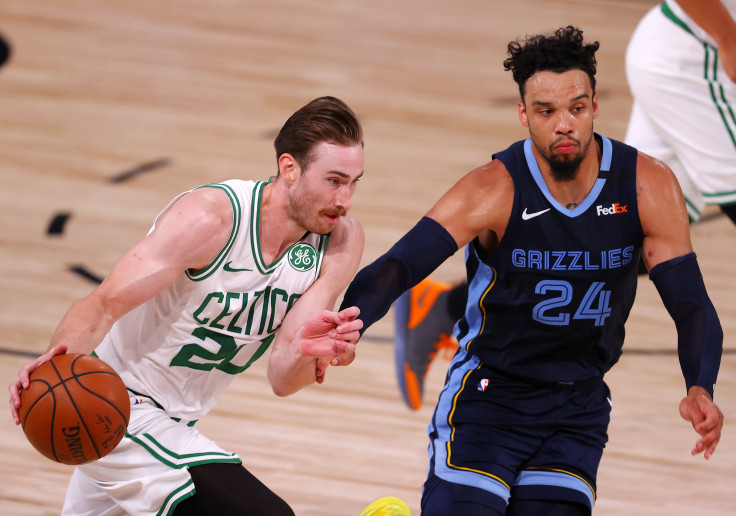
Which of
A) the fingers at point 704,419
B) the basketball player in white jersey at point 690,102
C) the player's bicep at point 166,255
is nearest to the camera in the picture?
the fingers at point 704,419

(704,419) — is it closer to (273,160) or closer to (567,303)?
(567,303)

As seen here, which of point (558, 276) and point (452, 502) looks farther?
point (558, 276)

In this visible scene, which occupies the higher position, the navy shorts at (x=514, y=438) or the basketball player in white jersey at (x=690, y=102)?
the basketball player in white jersey at (x=690, y=102)

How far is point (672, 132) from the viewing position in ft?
15.9

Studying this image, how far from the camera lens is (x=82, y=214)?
22.2 feet

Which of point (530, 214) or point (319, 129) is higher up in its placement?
point (319, 129)

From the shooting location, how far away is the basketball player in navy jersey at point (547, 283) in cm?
320

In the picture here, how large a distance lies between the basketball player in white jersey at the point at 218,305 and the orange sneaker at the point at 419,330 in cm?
144

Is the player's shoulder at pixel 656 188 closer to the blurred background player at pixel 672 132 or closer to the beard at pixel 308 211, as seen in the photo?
the beard at pixel 308 211

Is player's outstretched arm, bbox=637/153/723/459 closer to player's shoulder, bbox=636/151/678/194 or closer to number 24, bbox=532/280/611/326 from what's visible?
player's shoulder, bbox=636/151/678/194

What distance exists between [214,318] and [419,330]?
1.70 metres

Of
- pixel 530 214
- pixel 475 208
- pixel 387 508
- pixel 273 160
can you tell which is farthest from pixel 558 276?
→ pixel 273 160

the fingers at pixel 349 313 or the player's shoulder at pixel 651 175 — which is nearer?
the fingers at pixel 349 313

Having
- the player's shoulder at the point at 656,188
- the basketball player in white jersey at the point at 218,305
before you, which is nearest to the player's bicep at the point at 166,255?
the basketball player in white jersey at the point at 218,305
